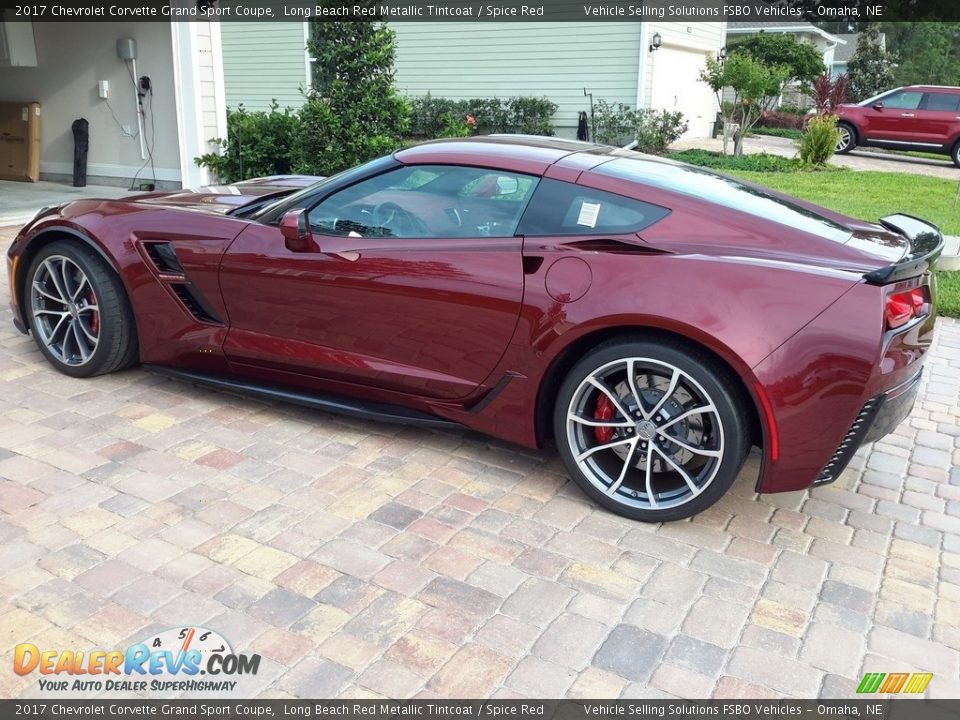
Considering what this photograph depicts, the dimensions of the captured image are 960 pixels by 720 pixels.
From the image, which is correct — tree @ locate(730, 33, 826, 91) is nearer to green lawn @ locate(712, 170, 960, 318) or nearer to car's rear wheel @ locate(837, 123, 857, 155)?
car's rear wheel @ locate(837, 123, 857, 155)

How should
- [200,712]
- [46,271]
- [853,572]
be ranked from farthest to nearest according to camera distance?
[46,271] → [853,572] → [200,712]

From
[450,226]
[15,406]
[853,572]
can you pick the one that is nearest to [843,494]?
[853,572]

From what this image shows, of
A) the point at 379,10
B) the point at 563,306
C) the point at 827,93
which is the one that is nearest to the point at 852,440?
the point at 563,306

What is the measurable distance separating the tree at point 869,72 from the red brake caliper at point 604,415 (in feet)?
94.1

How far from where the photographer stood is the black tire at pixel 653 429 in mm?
3041

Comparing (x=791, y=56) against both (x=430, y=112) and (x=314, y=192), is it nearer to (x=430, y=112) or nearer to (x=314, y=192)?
(x=430, y=112)

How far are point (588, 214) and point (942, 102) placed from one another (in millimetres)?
18470

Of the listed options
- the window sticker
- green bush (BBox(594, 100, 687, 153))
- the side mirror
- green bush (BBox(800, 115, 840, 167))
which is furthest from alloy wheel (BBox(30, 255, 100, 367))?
green bush (BBox(594, 100, 687, 153))

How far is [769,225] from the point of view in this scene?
10.6 ft

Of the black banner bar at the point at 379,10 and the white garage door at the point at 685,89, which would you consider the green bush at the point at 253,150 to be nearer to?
the black banner bar at the point at 379,10

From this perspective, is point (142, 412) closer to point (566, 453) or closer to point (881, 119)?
point (566, 453)

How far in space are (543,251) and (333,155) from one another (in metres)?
6.59

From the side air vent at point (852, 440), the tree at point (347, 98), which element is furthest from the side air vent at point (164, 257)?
the tree at point (347, 98)

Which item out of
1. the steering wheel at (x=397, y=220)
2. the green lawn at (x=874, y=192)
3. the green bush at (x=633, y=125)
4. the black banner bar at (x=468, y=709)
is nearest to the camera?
the black banner bar at (x=468, y=709)
